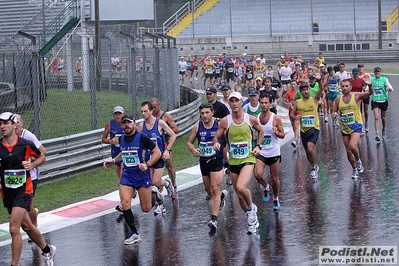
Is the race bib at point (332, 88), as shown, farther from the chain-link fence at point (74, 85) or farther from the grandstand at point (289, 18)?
the grandstand at point (289, 18)

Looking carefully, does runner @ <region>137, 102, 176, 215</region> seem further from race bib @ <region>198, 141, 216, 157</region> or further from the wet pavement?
race bib @ <region>198, 141, 216, 157</region>

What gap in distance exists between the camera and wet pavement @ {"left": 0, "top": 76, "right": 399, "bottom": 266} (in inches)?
375

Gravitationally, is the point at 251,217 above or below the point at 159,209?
above

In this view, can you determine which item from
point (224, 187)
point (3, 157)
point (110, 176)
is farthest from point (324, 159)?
point (3, 157)

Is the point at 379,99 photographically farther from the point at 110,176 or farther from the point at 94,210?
the point at 94,210

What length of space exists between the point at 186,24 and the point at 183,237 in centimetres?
5107

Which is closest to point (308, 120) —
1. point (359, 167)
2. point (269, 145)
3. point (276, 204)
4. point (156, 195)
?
point (359, 167)

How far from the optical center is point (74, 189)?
14.4 meters

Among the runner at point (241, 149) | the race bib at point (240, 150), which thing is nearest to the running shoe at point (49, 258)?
the runner at point (241, 149)

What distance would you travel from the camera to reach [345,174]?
49.3 ft

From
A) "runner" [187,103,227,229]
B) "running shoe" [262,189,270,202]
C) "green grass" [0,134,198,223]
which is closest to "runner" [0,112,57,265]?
"runner" [187,103,227,229]

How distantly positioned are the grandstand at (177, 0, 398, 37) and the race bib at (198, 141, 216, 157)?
46981 mm

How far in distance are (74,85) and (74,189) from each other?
358cm

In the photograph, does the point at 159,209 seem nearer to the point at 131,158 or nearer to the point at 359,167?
the point at 131,158
